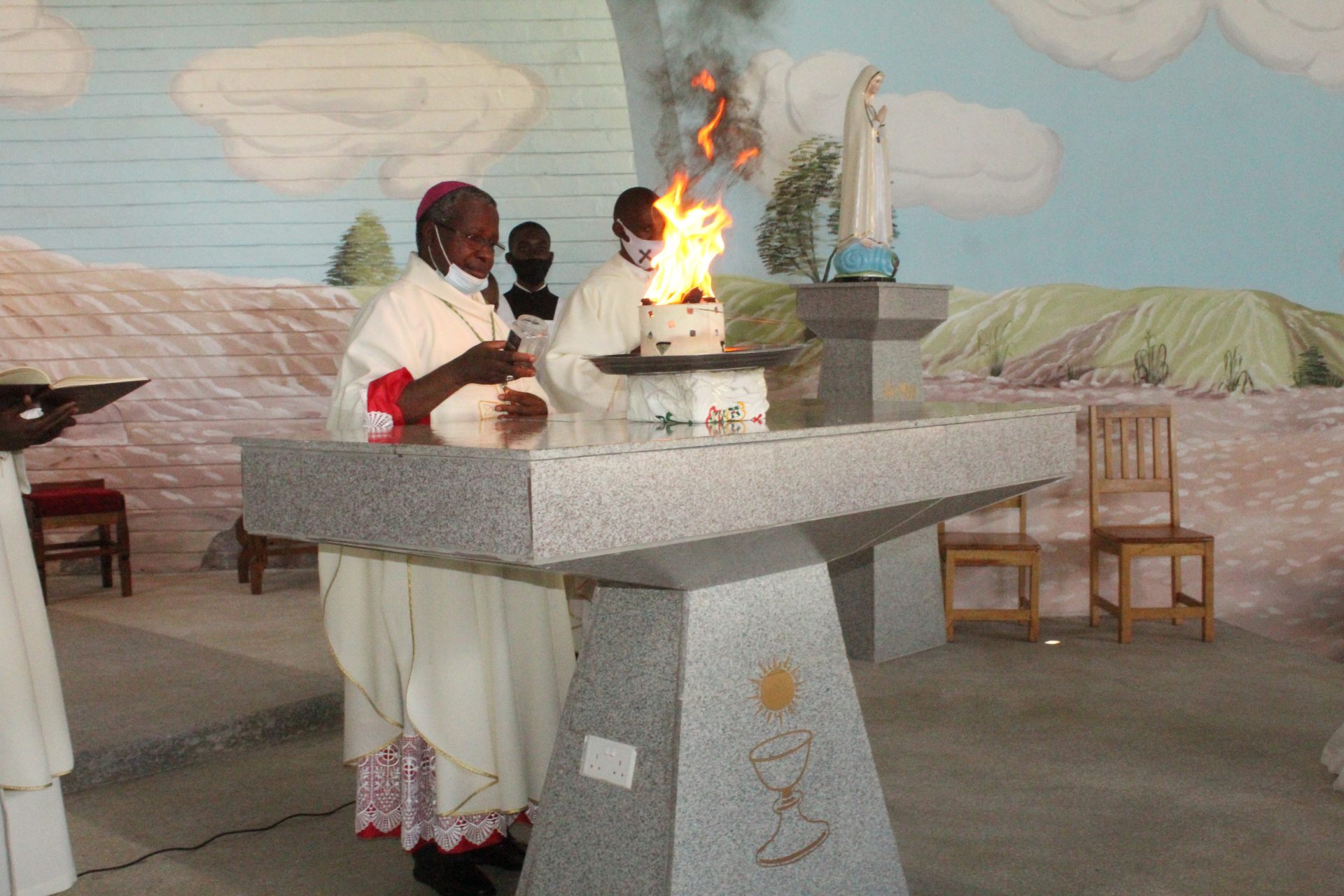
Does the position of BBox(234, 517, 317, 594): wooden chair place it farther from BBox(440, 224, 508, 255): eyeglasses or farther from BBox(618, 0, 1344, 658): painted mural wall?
BBox(440, 224, 508, 255): eyeglasses

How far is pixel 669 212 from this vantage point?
2.56 meters

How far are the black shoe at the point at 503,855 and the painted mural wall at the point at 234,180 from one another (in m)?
4.92

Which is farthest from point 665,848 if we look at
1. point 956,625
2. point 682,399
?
point 956,625

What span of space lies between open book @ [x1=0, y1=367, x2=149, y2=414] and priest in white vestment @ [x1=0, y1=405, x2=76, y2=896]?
3 centimetres

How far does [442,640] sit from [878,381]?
9.59 feet

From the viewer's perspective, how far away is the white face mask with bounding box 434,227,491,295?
3080 millimetres

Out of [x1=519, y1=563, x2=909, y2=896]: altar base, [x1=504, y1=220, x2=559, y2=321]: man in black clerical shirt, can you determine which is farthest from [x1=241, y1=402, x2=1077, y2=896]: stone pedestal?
[x1=504, y1=220, x2=559, y2=321]: man in black clerical shirt

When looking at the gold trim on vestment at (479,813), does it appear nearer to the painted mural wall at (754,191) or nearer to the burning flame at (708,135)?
the burning flame at (708,135)

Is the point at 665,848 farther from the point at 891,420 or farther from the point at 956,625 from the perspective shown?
the point at 956,625

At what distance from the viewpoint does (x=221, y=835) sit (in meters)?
3.65

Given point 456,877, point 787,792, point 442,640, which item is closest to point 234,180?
point 442,640

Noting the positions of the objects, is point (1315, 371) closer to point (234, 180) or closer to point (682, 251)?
point (682, 251)

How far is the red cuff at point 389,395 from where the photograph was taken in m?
2.80

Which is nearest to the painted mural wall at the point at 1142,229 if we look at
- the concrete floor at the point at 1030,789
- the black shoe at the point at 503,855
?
the concrete floor at the point at 1030,789
